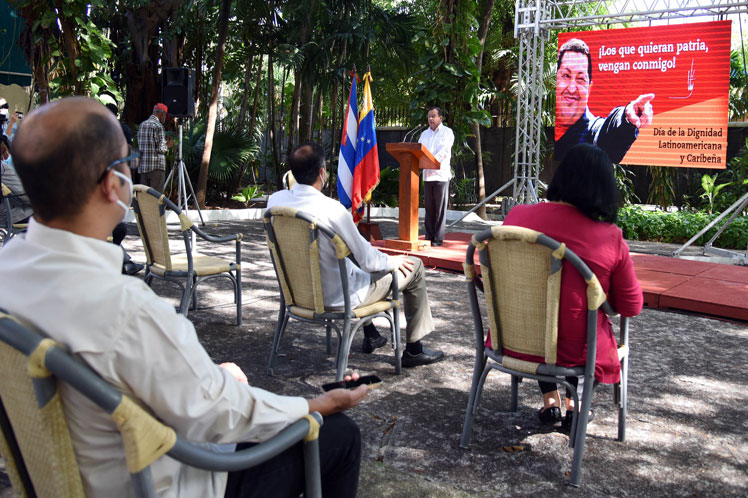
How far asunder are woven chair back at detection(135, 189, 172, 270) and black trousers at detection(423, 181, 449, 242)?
5.00 meters

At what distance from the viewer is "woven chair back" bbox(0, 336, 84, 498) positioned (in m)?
1.35

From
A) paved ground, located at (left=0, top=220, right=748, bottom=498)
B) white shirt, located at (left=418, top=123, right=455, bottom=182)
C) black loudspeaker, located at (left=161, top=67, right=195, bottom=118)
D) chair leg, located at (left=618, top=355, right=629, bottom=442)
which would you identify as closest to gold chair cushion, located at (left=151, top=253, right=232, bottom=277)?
paved ground, located at (left=0, top=220, right=748, bottom=498)

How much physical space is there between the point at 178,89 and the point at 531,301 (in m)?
10.1

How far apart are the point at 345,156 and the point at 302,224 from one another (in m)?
4.43

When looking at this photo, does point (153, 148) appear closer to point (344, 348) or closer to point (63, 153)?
point (344, 348)

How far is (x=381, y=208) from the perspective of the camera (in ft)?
48.0

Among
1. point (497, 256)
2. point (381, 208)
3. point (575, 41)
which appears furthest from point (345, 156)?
point (381, 208)

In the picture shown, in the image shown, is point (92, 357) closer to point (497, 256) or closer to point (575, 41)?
point (497, 256)

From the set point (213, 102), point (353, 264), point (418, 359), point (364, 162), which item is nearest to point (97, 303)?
point (353, 264)

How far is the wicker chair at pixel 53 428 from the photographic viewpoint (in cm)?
130

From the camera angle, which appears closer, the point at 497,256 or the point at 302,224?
the point at 497,256

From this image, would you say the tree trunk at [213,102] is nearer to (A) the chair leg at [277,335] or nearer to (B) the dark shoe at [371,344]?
(B) the dark shoe at [371,344]

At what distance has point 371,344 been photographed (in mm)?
4668

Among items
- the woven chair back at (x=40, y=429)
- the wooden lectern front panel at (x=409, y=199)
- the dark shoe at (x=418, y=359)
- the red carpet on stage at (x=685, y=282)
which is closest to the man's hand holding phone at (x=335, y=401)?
the woven chair back at (x=40, y=429)
